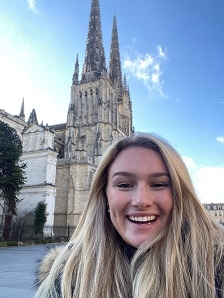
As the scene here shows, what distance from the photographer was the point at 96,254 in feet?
5.06

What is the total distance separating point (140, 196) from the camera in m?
1.46

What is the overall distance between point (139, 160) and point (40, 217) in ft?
76.6

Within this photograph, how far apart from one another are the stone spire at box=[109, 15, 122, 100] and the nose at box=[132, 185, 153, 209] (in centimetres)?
6118

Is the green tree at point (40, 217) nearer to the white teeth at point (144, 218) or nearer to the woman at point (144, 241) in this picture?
the woman at point (144, 241)

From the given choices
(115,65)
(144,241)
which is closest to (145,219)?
(144,241)

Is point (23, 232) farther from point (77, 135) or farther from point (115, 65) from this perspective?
point (115, 65)

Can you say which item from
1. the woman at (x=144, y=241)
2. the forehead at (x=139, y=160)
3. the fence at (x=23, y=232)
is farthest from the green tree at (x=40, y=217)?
the forehead at (x=139, y=160)

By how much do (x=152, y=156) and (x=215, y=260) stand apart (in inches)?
22.7

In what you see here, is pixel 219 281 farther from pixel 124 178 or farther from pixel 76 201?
pixel 76 201

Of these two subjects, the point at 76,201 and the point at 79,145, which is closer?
the point at 76,201

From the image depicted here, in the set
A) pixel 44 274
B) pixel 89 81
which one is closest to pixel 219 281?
pixel 44 274

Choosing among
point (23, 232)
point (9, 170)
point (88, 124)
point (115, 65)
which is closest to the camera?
point (9, 170)

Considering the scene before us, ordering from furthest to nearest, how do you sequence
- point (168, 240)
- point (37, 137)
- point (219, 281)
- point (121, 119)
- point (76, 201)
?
1. point (121, 119)
2. point (76, 201)
3. point (37, 137)
4. point (168, 240)
5. point (219, 281)

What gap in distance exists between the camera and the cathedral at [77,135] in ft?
88.8
